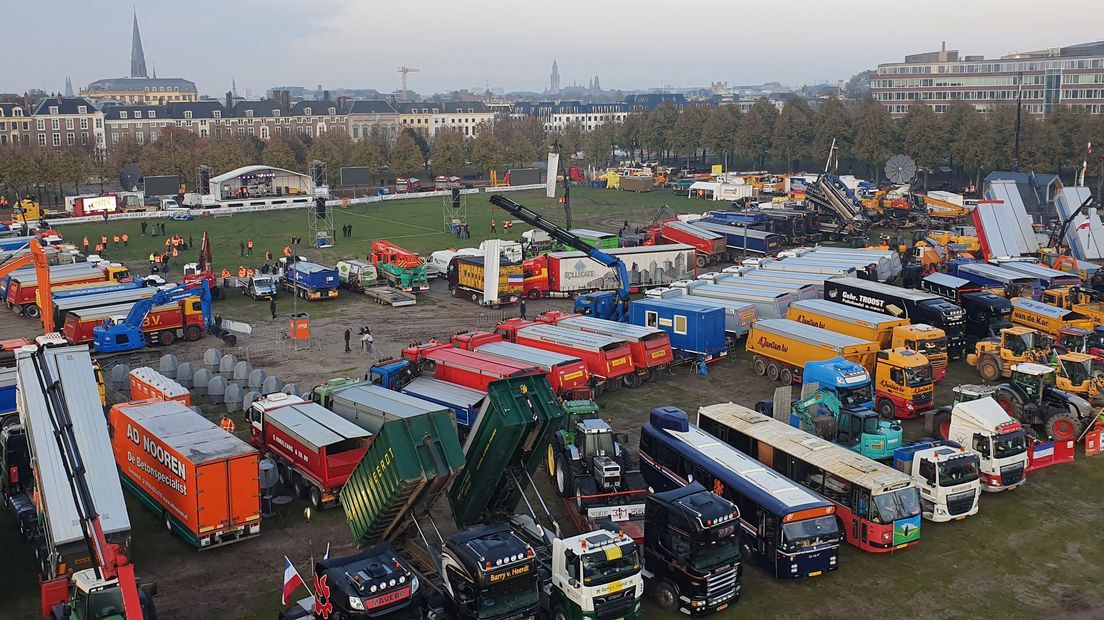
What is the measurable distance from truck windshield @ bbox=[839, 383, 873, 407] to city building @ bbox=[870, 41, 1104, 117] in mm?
82930

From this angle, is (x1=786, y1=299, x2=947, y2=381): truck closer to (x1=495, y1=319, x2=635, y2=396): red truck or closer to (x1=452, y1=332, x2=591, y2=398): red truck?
(x1=495, y1=319, x2=635, y2=396): red truck

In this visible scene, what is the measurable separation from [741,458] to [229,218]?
63.9 metres

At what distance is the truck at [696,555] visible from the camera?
52.4ft

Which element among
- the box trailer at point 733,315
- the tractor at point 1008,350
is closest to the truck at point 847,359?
the box trailer at point 733,315

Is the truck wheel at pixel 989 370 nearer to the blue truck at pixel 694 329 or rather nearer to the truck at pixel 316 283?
the blue truck at pixel 694 329

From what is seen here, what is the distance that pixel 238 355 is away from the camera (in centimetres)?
3447

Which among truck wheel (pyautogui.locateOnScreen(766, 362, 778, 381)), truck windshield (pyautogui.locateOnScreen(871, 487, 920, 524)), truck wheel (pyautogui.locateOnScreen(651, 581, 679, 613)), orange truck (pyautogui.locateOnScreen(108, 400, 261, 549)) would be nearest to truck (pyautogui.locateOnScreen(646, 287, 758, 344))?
truck wheel (pyautogui.locateOnScreen(766, 362, 778, 381))

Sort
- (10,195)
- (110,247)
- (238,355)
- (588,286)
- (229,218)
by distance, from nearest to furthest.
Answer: (238,355) < (588,286) < (110,247) < (229,218) < (10,195)

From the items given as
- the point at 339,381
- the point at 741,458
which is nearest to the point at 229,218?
the point at 339,381

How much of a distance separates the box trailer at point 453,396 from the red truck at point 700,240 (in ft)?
93.5

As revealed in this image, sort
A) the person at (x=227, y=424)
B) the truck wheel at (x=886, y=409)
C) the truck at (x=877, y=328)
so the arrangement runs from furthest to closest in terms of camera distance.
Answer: the truck at (x=877, y=328)
the truck wheel at (x=886, y=409)
the person at (x=227, y=424)

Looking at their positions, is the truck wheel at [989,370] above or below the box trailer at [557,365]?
below

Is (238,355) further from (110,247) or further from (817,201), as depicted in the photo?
(817,201)

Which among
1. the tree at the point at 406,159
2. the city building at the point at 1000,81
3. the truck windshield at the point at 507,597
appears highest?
the city building at the point at 1000,81
